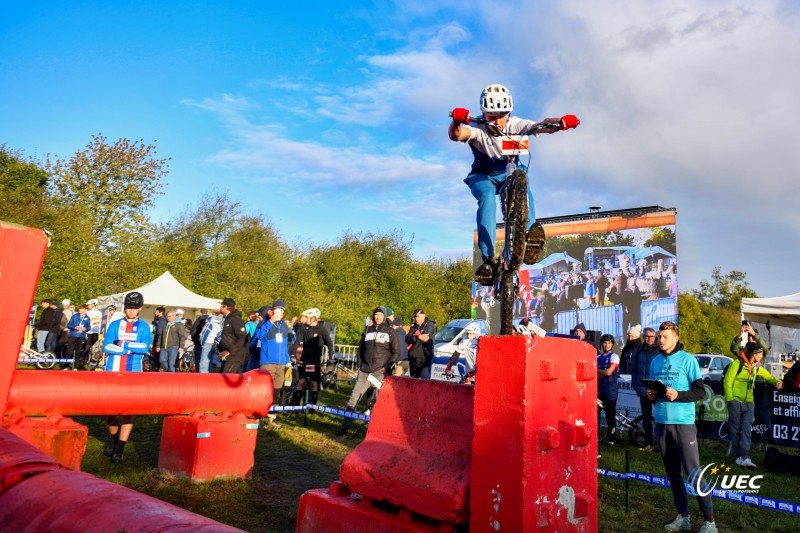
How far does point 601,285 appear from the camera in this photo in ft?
81.2

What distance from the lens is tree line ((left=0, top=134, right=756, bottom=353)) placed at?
2828 cm

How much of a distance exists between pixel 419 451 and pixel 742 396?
850 cm

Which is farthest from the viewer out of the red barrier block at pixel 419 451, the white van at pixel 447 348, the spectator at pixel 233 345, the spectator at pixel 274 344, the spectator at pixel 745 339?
the white van at pixel 447 348

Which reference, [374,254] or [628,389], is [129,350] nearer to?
[628,389]

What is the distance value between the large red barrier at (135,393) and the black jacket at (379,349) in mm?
3474

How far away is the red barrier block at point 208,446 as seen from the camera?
278 inches

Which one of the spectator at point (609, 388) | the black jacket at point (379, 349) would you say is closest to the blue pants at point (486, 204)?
the black jacket at point (379, 349)

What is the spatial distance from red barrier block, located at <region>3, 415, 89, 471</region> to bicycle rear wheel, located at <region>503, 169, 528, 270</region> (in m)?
4.68

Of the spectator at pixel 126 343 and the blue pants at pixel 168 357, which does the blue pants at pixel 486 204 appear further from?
the blue pants at pixel 168 357

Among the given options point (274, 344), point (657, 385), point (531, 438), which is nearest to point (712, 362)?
point (274, 344)

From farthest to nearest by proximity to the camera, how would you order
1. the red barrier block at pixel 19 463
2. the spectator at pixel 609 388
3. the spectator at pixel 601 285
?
1. the spectator at pixel 601 285
2. the spectator at pixel 609 388
3. the red barrier block at pixel 19 463

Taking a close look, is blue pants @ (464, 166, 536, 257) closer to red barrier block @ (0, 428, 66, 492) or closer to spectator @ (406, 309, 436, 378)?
red barrier block @ (0, 428, 66, 492)

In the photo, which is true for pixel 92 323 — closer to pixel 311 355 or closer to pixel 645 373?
pixel 311 355

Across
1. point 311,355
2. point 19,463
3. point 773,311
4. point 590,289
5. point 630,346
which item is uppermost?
point 590,289
